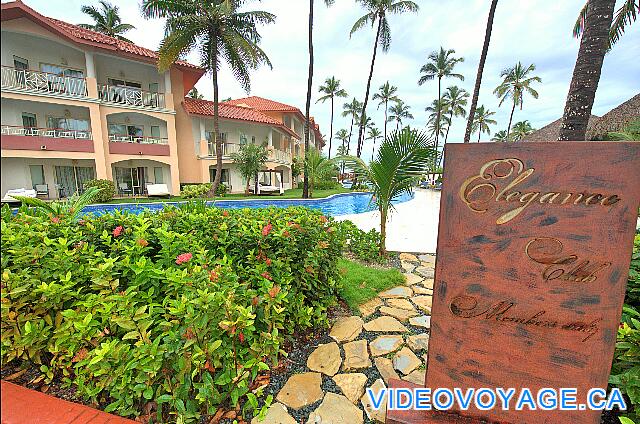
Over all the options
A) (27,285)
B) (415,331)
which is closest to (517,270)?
(415,331)

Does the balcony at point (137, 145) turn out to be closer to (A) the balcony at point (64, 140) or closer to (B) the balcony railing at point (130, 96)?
(B) the balcony railing at point (130, 96)

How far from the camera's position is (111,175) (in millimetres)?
13188

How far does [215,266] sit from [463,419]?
194cm

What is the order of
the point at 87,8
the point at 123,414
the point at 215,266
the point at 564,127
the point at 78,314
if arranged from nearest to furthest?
1. the point at 123,414
2. the point at 78,314
3. the point at 215,266
4. the point at 564,127
5. the point at 87,8

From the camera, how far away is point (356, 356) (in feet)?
7.89

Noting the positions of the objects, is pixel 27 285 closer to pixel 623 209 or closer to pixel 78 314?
pixel 78 314

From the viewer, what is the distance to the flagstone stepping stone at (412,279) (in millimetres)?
4066

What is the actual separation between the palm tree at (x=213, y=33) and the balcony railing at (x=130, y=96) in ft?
7.90

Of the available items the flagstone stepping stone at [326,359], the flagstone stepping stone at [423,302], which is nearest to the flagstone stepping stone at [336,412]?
the flagstone stepping stone at [326,359]

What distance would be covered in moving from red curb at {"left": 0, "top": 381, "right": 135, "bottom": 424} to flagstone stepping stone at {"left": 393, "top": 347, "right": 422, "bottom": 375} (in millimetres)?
1898

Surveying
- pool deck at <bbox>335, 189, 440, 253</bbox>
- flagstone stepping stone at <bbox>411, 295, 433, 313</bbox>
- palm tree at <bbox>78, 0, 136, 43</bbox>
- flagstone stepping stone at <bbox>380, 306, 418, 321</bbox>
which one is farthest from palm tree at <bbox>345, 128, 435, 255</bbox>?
palm tree at <bbox>78, 0, 136, 43</bbox>

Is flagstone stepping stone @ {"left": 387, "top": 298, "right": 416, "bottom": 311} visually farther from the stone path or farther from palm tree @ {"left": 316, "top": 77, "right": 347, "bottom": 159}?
palm tree @ {"left": 316, "top": 77, "right": 347, "bottom": 159}

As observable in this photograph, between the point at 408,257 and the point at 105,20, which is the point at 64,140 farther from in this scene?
the point at 105,20

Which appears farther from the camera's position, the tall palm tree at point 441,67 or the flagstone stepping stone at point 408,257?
the tall palm tree at point 441,67
